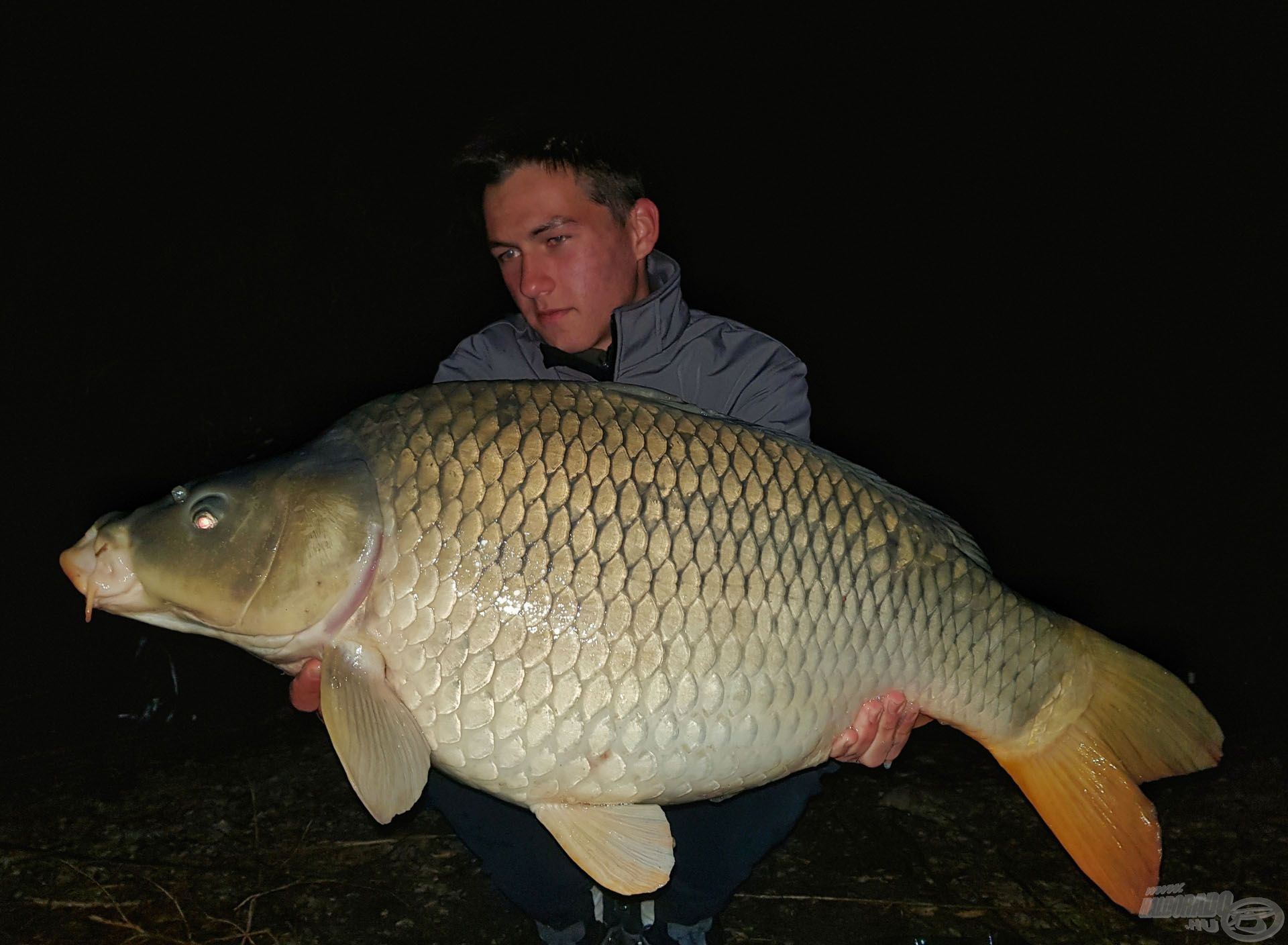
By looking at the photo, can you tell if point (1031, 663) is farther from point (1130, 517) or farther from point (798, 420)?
point (1130, 517)

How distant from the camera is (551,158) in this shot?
5.63 ft

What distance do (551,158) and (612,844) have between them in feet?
3.68

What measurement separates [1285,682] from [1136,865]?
3.15m

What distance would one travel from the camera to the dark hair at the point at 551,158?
1710mm

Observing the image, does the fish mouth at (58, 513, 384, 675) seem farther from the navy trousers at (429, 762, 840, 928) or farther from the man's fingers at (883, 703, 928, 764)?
the man's fingers at (883, 703, 928, 764)

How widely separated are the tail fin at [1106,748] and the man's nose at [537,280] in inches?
39.2

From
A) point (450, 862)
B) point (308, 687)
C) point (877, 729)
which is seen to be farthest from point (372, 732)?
→ point (450, 862)

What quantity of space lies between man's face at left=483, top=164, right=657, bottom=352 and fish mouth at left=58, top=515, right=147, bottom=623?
0.76 metres

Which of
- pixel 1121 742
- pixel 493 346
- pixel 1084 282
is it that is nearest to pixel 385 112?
pixel 1084 282

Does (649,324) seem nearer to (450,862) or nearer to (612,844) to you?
(612,844)

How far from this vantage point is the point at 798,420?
69.3 inches

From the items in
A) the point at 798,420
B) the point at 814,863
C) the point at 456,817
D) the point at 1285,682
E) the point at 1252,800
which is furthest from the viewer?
the point at 1285,682

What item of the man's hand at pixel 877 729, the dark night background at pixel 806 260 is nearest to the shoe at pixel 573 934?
the man's hand at pixel 877 729

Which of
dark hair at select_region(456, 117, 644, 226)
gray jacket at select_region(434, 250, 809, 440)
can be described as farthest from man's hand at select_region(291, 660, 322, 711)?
dark hair at select_region(456, 117, 644, 226)
